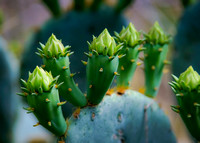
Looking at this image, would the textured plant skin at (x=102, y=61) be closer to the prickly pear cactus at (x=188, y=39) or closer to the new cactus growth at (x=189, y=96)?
the new cactus growth at (x=189, y=96)

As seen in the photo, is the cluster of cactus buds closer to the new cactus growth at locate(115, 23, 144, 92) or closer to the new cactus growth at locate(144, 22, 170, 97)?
the new cactus growth at locate(115, 23, 144, 92)

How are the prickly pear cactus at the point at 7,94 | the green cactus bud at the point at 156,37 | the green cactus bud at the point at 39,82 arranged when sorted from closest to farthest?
the green cactus bud at the point at 39,82
the green cactus bud at the point at 156,37
the prickly pear cactus at the point at 7,94

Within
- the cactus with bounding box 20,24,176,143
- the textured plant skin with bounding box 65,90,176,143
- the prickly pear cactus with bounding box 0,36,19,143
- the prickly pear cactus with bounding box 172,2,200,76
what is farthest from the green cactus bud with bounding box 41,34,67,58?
the prickly pear cactus with bounding box 0,36,19,143

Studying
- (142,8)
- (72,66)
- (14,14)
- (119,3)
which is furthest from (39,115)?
(14,14)

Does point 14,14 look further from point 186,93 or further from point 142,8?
point 186,93

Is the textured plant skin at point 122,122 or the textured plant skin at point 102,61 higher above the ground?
the textured plant skin at point 102,61

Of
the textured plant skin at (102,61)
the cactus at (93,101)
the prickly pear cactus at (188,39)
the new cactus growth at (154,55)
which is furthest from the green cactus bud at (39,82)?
the prickly pear cactus at (188,39)
